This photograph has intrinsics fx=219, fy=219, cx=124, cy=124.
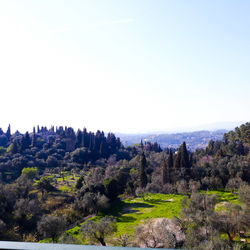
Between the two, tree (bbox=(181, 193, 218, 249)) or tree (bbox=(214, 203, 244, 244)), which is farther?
tree (bbox=(214, 203, 244, 244))

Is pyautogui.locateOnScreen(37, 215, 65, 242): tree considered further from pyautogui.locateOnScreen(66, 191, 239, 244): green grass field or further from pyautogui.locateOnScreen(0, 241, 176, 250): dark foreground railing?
pyautogui.locateOnScreen(0, 241, 176, 250): dark foreground railing

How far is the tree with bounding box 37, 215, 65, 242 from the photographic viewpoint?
2918cm

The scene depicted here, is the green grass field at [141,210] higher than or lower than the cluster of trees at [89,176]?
lower

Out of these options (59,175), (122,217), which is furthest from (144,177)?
(59,175)

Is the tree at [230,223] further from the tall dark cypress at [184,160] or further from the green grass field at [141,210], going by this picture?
the tall dark cypress at [184,160]

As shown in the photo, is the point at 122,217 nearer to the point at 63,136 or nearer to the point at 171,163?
the point at 171,163

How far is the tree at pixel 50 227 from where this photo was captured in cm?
2918

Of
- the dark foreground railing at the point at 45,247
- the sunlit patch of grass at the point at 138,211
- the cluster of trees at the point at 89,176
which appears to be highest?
the dark foreground railing at the point at 45,247

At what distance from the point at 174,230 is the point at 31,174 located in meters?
50.5

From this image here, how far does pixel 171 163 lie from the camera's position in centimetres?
6988

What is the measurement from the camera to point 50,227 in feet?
96.4

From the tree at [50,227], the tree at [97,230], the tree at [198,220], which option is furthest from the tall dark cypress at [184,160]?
the tree at [50,227]

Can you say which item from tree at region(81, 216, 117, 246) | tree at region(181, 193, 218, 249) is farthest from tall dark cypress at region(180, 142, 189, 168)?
tree at region(81, 216, 117, 246)

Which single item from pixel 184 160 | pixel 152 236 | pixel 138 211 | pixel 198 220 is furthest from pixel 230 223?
pixel 184 160
